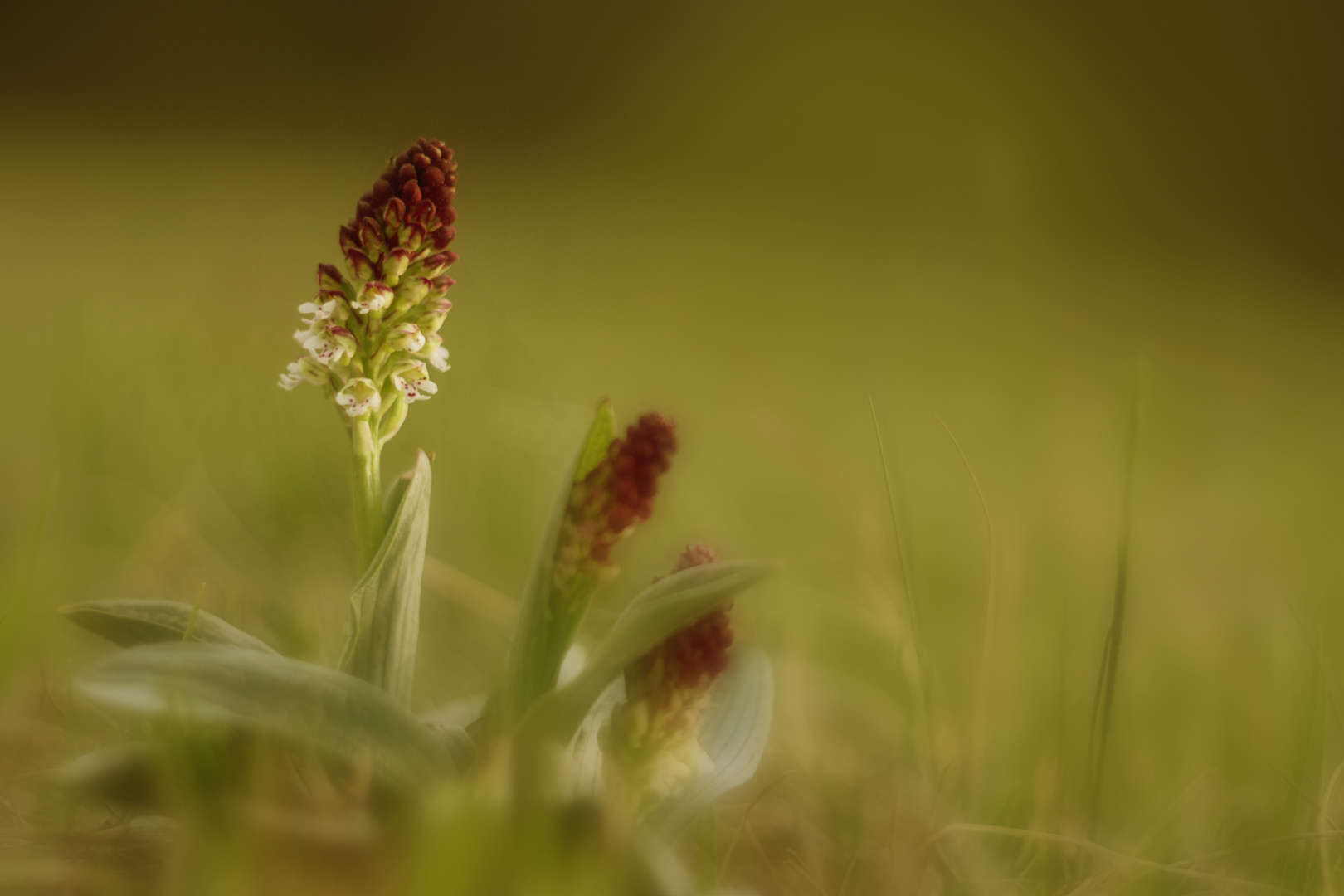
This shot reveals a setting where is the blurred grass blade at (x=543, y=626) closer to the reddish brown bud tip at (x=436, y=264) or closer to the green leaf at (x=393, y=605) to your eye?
the green leaf at (x=393, y=605)

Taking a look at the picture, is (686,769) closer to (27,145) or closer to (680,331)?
(680,331)

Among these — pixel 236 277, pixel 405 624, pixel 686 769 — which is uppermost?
pixel 236 277

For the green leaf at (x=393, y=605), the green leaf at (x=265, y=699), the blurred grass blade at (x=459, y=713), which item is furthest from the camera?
the blurred grass blade at (x=459, y=713)

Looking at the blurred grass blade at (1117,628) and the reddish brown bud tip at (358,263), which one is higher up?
the reddish brown bud tip at (358,263)

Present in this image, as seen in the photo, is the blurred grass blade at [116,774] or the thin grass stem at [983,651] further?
the thin grass stem at [983,651]

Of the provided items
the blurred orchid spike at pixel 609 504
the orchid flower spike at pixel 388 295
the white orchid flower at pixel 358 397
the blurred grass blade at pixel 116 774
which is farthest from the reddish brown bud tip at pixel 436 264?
the blurred grass blade at pixel 116 774

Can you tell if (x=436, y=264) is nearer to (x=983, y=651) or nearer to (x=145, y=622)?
(x=145, y=622)

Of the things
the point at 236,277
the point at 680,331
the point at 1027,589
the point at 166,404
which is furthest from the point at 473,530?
the point at 680,331
